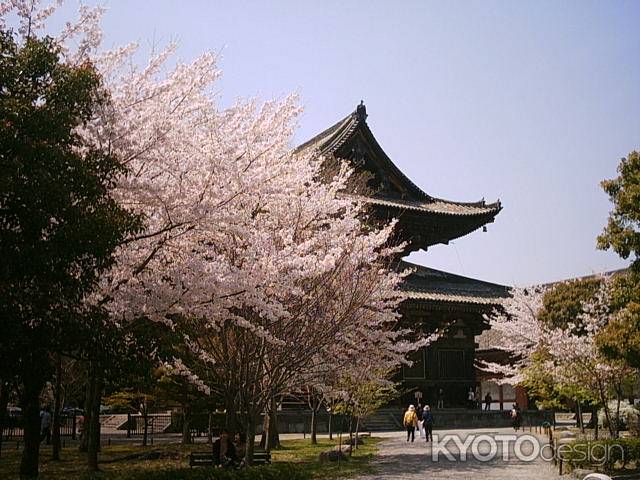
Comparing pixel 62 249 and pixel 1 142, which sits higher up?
pixel 1 142

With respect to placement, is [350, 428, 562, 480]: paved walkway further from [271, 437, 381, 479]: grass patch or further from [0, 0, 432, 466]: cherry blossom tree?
[0, 0, 432, 466]: cherry blossom tree

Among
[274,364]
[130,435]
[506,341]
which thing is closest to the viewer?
[274,364]

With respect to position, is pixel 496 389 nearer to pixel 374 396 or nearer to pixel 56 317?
pixel 374 396

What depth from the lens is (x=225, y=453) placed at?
15656 mm

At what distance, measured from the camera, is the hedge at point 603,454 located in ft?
58.9

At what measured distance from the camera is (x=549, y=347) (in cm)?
2517

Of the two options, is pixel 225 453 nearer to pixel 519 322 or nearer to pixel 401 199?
pixel 519 322

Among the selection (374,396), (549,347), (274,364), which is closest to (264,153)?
(274,364)

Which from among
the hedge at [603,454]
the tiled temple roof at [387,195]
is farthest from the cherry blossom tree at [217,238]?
the tiled temple roof at [387,195]

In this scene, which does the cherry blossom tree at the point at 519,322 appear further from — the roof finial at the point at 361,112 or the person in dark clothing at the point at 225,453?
the person in dark clothing at the point at 225,453

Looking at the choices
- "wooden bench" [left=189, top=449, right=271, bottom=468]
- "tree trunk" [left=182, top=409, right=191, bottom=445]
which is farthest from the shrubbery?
"tree trunk" [left=182, top=409, right=191, bottom=445]

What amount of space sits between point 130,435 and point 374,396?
53.0 feet

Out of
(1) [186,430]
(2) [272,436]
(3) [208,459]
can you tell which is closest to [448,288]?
(2) [272,436]

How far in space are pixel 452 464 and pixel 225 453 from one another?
7763 mm
